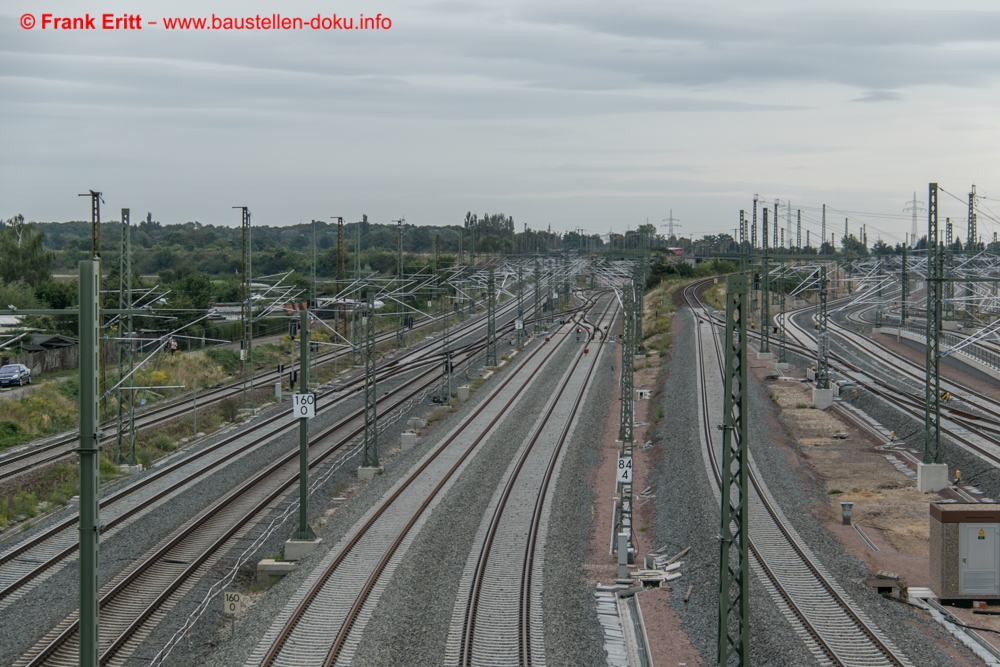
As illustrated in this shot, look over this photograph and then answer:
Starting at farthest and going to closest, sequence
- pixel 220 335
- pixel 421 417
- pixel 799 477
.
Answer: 1. pixel 220 335
2. pixel 421 417
3. pixel 799 477

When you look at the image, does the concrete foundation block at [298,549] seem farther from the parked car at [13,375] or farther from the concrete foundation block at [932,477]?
the parked car at [13,375]

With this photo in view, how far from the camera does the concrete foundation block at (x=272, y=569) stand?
19359 mm

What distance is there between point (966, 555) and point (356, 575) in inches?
426

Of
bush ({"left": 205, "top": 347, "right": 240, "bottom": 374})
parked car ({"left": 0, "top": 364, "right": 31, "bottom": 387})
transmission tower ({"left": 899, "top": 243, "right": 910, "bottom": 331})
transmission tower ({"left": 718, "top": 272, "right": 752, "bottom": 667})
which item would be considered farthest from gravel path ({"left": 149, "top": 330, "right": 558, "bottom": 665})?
bush ({"left": 205, "top": 347, "right": 240, "bottom": 374})

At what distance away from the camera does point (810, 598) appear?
16.2 metres

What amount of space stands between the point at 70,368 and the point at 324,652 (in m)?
39.5

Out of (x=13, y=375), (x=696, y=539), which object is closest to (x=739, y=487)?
(x=696, y=539)

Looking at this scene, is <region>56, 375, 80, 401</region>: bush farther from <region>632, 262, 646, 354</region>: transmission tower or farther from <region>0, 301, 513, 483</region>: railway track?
<region>632, 262, 646, 354</region>: transmission tower

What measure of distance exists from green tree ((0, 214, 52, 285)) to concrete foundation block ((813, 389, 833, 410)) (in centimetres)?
5328

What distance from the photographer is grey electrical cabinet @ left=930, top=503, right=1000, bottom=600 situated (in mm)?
16562

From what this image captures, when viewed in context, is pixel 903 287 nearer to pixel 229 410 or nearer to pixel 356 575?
pixel 229 410

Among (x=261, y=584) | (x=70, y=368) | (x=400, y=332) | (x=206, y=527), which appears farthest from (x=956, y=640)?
(x=400, y=332)

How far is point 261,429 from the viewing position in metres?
35.1

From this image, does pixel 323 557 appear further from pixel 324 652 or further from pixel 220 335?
pixel 220 335
